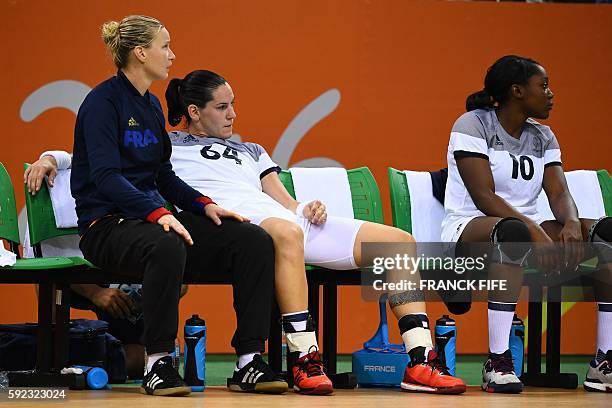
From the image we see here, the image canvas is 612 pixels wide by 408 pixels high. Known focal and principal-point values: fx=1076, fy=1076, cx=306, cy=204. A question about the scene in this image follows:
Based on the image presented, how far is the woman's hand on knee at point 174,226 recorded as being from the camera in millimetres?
3438

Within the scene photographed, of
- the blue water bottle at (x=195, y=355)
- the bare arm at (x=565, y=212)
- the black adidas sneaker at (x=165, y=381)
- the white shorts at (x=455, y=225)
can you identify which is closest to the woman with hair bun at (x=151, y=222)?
the black adidas sneaker at (x=165, y=381)

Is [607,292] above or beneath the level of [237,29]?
beneath

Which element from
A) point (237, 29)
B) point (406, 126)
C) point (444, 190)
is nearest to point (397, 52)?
point (406, 126)

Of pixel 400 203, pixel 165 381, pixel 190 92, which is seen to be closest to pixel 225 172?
pixel 190 92

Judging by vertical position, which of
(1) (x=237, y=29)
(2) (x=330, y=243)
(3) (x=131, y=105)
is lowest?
(2) (x=330, y=243)

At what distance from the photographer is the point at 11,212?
4121mm

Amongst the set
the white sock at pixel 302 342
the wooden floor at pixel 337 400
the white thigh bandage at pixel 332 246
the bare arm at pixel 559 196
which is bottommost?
the wooden floor at pixel 337 400

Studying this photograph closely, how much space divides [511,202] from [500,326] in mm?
621

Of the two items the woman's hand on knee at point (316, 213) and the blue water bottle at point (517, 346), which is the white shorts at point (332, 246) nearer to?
the woman's hand on knee at point (316, 213)

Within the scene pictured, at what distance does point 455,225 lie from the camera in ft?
13.7

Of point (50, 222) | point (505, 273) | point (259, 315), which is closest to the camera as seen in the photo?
point (259, 315)

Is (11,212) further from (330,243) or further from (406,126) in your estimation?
(406,126)

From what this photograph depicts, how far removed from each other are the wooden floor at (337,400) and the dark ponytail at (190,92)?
1.09 metres

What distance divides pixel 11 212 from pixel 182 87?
81cm
